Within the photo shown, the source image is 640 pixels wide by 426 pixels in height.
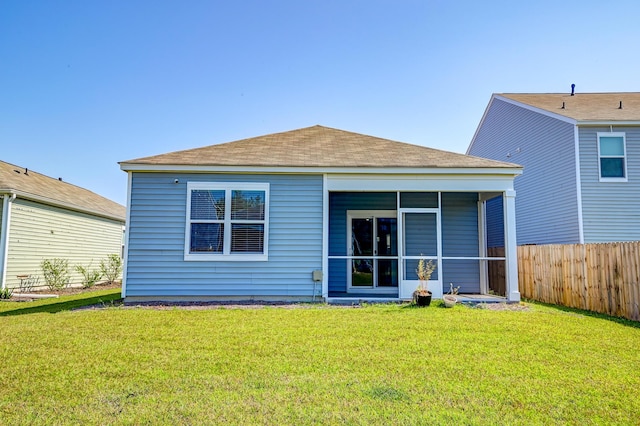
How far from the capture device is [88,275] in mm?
14461

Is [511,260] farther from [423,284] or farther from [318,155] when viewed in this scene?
[318,155]

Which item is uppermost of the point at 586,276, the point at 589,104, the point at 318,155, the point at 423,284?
the point at 589,104

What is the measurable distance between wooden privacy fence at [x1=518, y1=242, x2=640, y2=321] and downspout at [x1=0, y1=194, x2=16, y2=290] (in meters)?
14.9

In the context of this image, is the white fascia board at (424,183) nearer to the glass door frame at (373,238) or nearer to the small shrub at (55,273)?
the glass door frame at (373,238)

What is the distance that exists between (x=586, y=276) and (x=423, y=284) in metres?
3.49

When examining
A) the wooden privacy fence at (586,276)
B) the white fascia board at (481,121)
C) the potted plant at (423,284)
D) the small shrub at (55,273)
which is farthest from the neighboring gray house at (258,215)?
the white fascia board at (481,121)

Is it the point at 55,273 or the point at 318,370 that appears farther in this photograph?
the point at 55,273

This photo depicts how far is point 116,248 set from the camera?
1773 cm

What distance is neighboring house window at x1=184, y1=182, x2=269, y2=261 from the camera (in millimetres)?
8945

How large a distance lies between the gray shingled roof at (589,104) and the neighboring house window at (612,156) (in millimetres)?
554

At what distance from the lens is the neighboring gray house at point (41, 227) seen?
1138 cm

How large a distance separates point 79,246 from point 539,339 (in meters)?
15.5

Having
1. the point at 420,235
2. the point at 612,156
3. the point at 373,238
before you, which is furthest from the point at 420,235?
the point at 612,156

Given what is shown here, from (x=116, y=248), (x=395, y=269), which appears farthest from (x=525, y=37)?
(x=116, y=248)
